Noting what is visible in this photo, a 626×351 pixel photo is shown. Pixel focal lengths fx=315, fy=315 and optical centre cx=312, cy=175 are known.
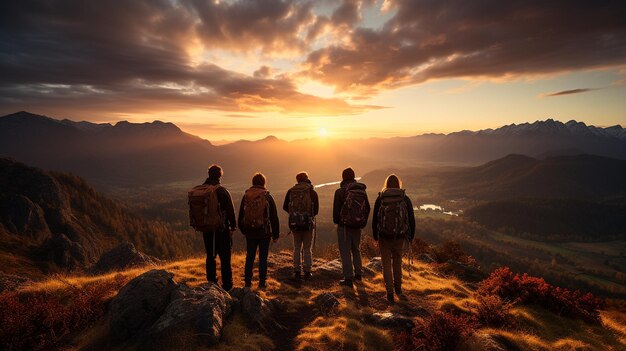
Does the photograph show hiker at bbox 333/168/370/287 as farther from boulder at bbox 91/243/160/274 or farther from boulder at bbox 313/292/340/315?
boulder at bbox 91/243/160/274

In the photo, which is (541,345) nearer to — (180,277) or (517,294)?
(517,294)

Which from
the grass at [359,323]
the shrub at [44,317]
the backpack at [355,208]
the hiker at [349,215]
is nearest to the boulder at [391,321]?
the grass at [359,323]

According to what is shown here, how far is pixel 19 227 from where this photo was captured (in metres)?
80.4

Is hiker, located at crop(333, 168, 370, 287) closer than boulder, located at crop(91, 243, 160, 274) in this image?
Yes

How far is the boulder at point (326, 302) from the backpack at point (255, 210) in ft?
9.80

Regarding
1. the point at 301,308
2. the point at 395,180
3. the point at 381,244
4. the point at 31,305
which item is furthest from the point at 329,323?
the point at 31,305

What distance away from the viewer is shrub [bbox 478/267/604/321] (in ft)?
35.3

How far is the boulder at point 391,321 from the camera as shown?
336 inches

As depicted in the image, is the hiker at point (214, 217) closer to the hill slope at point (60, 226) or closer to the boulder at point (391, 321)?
the boulder at point (391, 321)

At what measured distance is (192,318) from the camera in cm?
720

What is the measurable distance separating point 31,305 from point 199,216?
436 cm

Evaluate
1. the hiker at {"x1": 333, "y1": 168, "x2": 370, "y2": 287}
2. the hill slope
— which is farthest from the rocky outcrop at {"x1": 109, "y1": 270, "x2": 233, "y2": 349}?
the hill slope

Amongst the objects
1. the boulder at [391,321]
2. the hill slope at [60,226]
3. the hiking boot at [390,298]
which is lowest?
the hill slope at [60,226]

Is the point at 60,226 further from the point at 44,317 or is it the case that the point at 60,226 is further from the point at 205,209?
the point at 205,209
